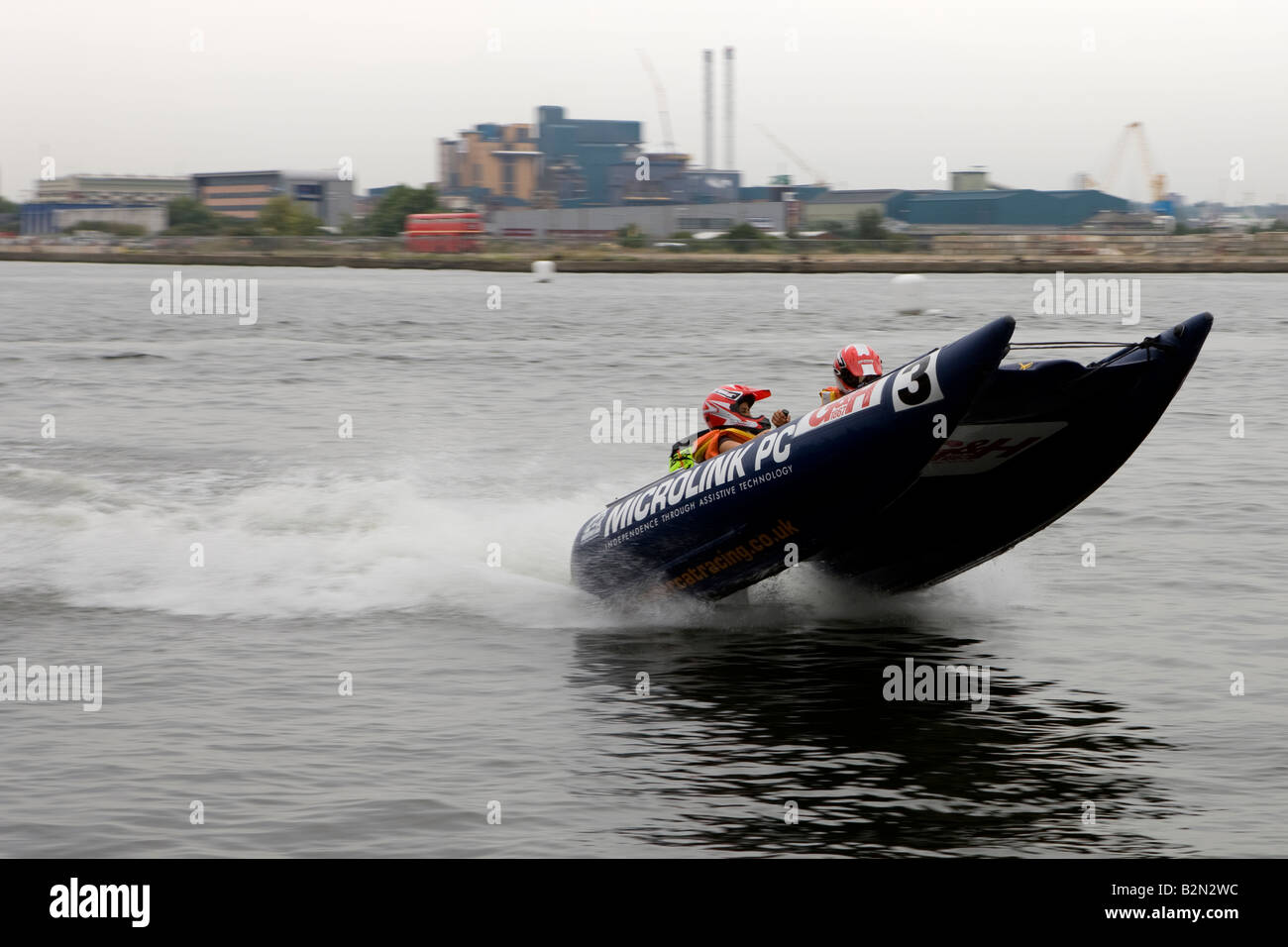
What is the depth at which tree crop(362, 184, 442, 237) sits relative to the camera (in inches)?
4505

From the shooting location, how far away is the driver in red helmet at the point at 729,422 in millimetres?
10109

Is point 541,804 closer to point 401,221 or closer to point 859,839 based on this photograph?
point 859,839

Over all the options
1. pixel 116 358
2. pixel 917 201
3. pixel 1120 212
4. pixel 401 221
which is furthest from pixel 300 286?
pixel 1120 212

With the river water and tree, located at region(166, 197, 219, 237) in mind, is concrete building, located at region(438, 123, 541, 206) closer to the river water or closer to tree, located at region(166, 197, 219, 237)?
tree, located at region(166, 197, 219, 237)

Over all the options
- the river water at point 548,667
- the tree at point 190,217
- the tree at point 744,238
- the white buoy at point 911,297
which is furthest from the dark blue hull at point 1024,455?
the tree at point 190,217

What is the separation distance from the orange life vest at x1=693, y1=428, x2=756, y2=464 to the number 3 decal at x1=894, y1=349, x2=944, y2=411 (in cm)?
170

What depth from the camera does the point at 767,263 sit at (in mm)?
82938

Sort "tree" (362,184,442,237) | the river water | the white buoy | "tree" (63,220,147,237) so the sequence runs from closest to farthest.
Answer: the river water, the white buoy, "tree" (362,184,442,237), "tree" (63,220,147,237)

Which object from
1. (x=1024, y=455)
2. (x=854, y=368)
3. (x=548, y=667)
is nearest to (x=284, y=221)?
(x=854, y=368)

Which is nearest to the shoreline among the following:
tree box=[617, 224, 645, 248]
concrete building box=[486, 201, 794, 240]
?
tree box=[617, 224, 645, 248]

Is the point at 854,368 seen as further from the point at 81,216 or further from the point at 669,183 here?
the point at 669,183

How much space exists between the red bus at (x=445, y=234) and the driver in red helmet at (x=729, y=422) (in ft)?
282

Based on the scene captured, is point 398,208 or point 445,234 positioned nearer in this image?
point 445,234

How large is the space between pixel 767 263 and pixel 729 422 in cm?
7383
